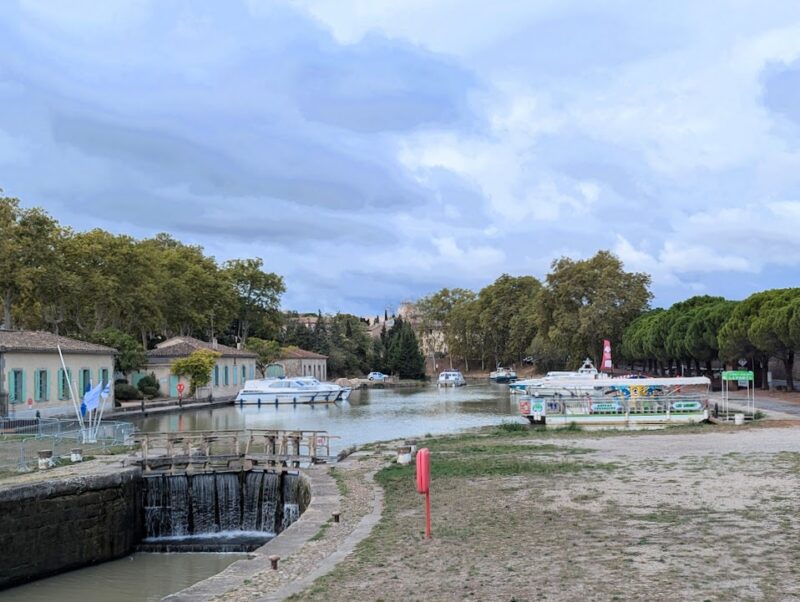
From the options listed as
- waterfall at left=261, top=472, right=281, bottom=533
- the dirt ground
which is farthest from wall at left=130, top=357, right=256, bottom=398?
the dirt ground

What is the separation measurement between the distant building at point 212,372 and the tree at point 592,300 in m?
34.1

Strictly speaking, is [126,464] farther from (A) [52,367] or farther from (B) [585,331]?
(B) [585,331]

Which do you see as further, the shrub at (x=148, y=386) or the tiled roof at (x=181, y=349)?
the tiled roof at (x=181, y=349)

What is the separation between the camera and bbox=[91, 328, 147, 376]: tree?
192ft

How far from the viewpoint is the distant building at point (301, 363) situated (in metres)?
99.1

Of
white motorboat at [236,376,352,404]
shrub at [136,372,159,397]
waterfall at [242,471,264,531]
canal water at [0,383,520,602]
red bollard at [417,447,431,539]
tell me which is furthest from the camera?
white motorboat at [236,376,352,404]

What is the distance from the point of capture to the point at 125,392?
200 feet

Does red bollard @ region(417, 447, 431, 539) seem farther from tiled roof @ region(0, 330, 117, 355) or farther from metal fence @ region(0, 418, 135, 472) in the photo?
tiled roof @ region(0, 330, 117, 355)

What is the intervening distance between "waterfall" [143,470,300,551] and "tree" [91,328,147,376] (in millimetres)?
37978

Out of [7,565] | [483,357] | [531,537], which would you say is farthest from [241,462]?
[483,357]

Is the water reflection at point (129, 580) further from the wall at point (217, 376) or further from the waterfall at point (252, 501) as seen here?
the wall at point (217, 376)

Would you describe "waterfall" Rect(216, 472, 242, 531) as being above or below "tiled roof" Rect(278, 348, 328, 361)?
below

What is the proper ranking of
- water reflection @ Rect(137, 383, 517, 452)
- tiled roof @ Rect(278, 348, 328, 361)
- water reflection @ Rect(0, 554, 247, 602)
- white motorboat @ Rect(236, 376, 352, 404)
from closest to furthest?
water reflection @ Rect(0, 554, 247, 602)
water reflection @ Rect(137, 383, 517, 452)
white motorboat @ Rect(236, 376, 352, 404)
tiled roof @ Rect(278, 348, 328, 361)

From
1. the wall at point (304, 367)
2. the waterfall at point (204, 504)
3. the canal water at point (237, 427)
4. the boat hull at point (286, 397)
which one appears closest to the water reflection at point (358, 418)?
the canal water at point (237, 427)
